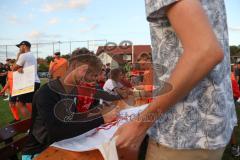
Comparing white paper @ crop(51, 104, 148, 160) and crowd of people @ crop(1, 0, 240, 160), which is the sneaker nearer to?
white paper @ crop(51, 104, 148, 160)

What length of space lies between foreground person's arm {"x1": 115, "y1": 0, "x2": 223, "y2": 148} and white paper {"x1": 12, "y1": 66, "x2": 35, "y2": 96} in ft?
14.5

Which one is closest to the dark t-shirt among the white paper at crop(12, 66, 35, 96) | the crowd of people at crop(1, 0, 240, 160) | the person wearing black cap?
the crowd of people at crop(1, 0, 240, 160)

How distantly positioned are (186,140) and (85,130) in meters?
1.55

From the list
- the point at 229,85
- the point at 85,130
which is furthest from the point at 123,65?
the point at 229,85

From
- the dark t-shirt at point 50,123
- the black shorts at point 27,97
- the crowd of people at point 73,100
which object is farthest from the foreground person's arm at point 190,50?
the black shorts at point 27,97

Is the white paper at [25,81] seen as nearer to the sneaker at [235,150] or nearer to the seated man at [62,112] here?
the seated man at [62,112]

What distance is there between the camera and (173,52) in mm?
932

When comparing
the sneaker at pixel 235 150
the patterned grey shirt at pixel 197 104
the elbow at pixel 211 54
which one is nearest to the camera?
the elbow at pixel 211 54

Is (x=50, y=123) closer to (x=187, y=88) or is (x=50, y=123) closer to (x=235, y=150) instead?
(x=187, y=88)

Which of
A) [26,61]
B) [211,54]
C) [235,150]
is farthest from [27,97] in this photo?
[211,54]

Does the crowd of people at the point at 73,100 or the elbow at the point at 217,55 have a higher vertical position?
the elbow at the point at 217,55

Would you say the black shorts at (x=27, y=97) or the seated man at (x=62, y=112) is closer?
the seated man at (x=62, y=112)

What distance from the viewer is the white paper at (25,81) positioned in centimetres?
506

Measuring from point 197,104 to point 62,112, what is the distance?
1.74 meters
